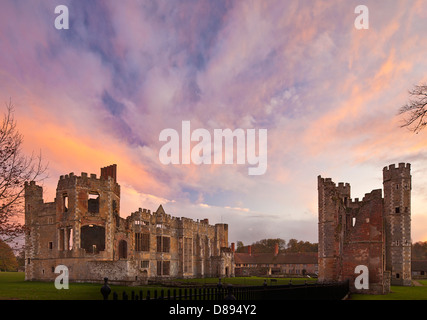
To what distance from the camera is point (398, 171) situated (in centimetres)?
5578

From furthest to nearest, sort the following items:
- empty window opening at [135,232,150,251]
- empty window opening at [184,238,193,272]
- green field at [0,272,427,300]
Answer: empty window opening at [184,238,193,272], empty window opening at [135,232,150,251], green field at [0,272,427,300]

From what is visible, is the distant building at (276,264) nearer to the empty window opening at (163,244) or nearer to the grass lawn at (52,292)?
the empty window opening at (163,244)

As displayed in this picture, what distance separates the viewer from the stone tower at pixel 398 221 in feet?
177

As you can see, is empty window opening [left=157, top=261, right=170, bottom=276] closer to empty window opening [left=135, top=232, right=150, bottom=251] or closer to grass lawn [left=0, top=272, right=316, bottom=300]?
empty window opening [left=135, top=232, right=150, bottom=251]

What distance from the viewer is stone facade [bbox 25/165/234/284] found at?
136 feet

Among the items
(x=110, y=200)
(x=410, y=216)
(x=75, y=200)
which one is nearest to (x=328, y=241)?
(x=410, y=216)

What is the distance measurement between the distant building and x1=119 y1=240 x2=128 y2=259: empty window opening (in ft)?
151

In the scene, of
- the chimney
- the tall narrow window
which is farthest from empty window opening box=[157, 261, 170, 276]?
the tall narrow window

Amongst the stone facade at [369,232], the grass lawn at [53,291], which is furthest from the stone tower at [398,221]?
the grass lawn at [53,291]

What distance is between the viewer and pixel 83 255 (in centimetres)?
4178

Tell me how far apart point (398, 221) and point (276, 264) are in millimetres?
45577

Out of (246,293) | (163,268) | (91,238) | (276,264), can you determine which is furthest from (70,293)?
(276,264)
